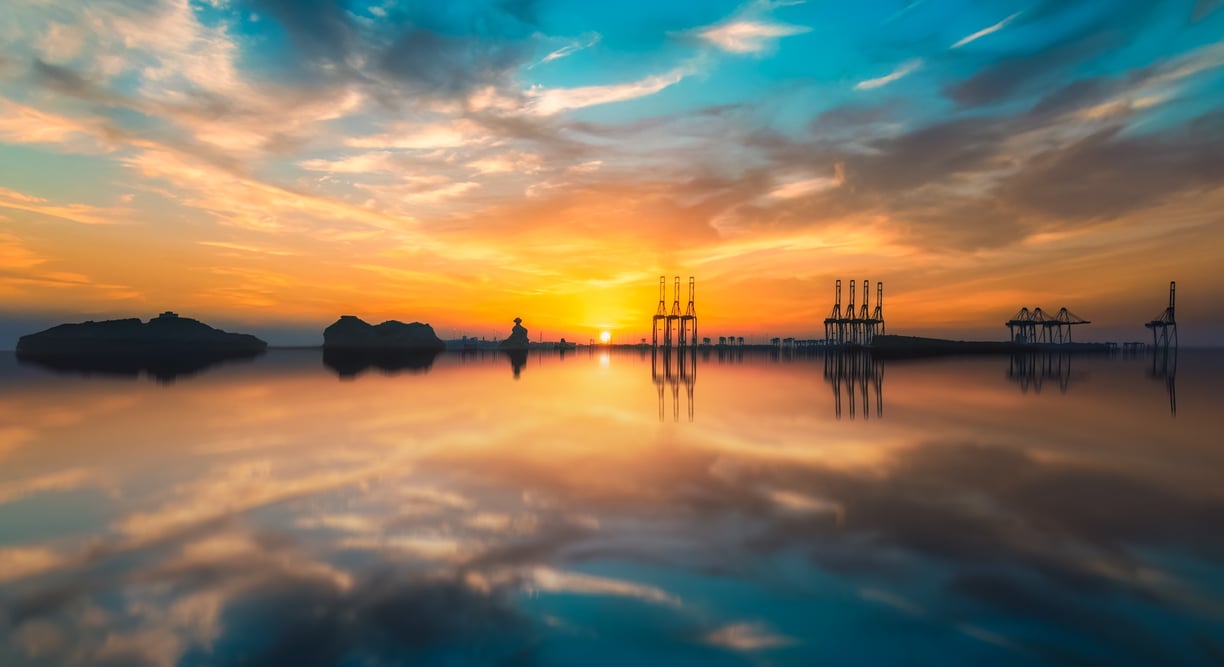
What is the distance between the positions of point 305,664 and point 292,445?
14.7 m

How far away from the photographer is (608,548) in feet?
30.8

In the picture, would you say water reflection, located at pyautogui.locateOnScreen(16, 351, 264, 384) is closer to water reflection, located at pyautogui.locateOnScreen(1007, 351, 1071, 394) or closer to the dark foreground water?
the dark foreground water

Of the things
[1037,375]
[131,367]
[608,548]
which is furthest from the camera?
[131,367]

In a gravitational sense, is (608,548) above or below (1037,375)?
below

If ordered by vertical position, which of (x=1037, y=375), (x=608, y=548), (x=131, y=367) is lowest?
(x=131, y=367)

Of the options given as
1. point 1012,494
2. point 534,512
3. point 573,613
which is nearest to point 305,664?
point 573,613

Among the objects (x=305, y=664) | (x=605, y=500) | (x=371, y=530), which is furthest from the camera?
(x=605, y=500)

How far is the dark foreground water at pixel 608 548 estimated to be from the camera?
254 inches

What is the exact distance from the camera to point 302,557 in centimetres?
898

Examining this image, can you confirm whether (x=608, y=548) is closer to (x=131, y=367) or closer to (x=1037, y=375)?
(x=1037, y=375)

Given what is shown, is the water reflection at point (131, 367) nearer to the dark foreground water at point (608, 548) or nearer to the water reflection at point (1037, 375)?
the dark foreground water at point (608, 548)

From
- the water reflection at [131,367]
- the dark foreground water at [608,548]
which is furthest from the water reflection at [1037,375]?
the water reflection at [131,367]

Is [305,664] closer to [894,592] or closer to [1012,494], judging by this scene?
[894,592]

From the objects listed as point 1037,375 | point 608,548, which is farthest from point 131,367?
point 1037,375
